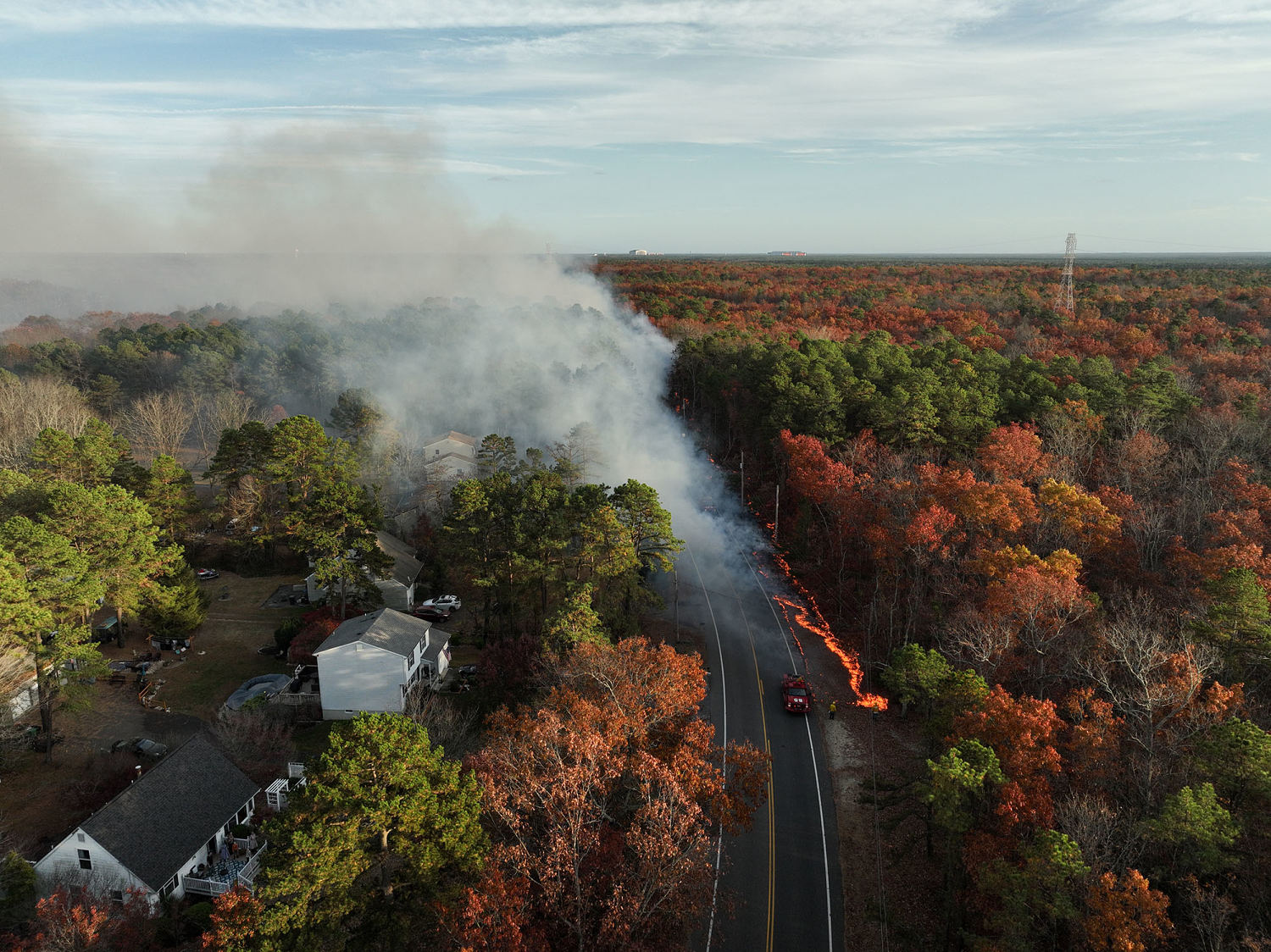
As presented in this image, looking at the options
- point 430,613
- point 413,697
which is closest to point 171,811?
point 413,697

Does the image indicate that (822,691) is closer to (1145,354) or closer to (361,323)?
(1145,354)

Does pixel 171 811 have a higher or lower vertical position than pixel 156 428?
lower

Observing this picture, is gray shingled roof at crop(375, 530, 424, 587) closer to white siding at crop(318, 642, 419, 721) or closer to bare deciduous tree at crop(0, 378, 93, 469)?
white siding at crop(318, 642, 419, 721)

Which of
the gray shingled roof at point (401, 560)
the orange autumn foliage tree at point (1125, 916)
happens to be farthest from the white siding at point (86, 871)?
the orange autumn foliage tree at point (1125, 916)

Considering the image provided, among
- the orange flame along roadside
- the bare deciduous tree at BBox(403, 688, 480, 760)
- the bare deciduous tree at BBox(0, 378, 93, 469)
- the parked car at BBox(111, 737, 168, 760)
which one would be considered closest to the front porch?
the bare deciduous tree at BBox(403, 688, 480, 760)

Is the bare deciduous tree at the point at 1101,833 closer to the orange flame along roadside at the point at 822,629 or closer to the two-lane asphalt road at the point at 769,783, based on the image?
the two-lane asphalt road at the point at 769,783

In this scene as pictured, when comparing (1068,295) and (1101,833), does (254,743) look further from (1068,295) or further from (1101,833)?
(1068,295)

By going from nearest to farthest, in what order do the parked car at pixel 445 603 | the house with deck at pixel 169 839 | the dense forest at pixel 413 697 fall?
the dense forest at pixel 413 697
the house with deck at pixel 169 839
the parked car at pixel 445 603
